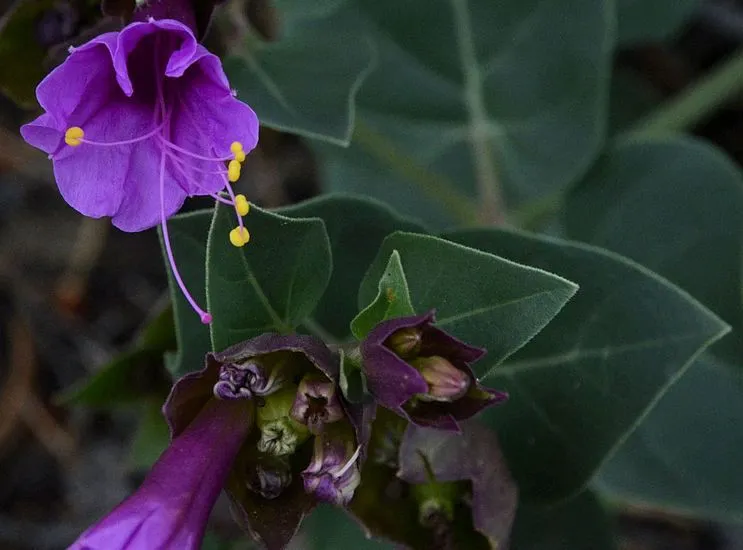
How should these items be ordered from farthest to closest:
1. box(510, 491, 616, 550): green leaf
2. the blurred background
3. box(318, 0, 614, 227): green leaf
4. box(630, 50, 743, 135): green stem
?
the blurred background → box(630, 50, 743, 135): green stem → box(318, 0, 614, 227): green leaf → box(510, 491, 616, 550): green leaf

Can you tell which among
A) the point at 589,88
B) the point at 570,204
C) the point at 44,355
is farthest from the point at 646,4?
the point at 44,355

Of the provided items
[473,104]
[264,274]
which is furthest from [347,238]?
[473,104]

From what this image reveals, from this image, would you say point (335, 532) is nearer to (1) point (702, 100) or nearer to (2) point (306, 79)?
(2) point (306, 79)

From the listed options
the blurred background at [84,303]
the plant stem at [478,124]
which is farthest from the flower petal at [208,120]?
the blurred background at [84,303]

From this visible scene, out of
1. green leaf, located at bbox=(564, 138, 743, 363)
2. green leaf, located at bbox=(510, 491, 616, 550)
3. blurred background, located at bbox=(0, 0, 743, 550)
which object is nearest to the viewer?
green leaf, located at bbox=(510, 491, 616, 550)

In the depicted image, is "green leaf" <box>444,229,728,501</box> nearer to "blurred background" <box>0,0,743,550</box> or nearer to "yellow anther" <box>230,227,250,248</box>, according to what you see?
"yellow anther" <box>230,227,250,248</box>

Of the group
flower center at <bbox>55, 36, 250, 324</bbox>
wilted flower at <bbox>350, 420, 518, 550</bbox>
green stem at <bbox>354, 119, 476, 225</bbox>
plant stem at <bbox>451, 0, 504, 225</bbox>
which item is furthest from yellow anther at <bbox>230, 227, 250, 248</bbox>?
plant stem at <bbox>451, 0, 504, 225</bbox>

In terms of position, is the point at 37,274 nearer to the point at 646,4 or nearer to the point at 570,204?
the point at 570,204
